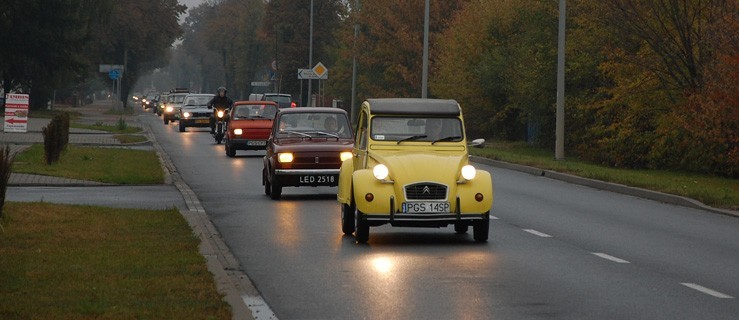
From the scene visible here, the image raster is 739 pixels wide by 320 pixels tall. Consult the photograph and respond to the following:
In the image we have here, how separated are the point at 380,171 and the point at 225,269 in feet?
11.9

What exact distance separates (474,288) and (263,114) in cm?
3029

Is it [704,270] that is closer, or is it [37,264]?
[37,264]

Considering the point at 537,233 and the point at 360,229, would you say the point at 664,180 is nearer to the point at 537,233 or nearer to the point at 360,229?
the point at 537,233

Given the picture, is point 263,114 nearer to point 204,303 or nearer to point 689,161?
point 689,161

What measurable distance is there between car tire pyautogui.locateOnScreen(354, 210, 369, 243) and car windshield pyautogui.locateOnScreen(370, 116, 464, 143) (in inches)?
66.0

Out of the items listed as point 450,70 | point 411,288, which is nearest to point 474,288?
point 411,288

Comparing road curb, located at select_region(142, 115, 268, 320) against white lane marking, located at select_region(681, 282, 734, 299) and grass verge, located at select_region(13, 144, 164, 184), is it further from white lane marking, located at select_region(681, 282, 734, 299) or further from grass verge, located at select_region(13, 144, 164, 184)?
grass verge, located at select_region(13, 144, 164, 184)

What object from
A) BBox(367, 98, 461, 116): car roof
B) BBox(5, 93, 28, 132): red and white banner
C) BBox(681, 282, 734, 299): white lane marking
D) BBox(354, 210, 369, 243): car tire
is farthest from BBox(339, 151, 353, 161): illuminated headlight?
BBox(5, 93, 28, 132): red and white banner

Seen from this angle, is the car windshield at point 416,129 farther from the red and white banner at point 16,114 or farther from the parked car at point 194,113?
the parked car at point 194,113

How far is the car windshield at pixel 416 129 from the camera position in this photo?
730 inches

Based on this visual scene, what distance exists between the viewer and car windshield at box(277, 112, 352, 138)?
86.8 feet

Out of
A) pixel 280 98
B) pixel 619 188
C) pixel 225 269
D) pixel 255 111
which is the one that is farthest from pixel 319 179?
pixel 280 98

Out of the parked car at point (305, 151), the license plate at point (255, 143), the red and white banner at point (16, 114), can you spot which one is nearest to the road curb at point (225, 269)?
the parked car at point (305, 151)

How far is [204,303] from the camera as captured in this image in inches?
431
